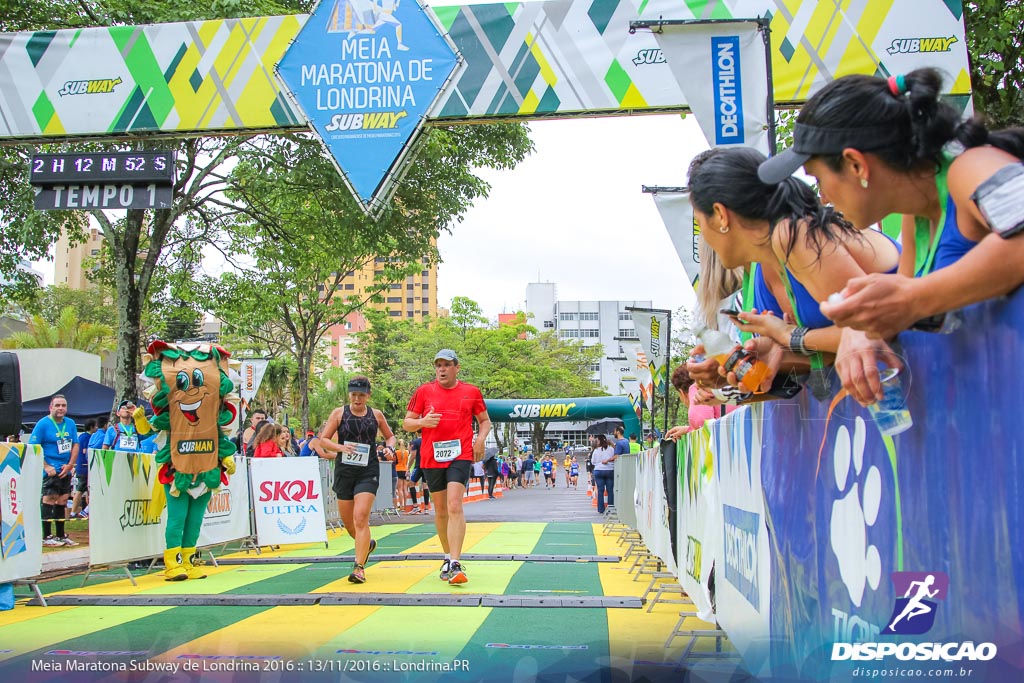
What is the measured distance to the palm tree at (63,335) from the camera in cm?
4112

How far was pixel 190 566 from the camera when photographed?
8.46 m

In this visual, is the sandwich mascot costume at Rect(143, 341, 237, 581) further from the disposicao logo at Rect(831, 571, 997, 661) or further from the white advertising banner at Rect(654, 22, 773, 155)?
the disposicao logo at Rect(831, 571, 997, 661)

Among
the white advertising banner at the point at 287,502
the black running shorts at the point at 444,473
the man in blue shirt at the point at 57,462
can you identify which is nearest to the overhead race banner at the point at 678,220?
the black running shorts at the point at 444,473

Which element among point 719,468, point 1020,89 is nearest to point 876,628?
point 719,468

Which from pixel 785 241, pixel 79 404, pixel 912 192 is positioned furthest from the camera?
pixel 79 404

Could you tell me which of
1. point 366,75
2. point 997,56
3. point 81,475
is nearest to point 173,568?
point 366,75

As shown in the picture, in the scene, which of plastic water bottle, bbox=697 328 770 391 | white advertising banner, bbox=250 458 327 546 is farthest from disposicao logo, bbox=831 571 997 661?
white advertising banner, bbox=250 458 327 546

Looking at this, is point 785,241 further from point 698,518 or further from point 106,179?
point 106,179

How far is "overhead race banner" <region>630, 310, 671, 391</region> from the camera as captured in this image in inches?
472

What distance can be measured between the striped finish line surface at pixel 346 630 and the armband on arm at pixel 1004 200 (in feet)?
9.51

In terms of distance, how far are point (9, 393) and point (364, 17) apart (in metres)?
4.23

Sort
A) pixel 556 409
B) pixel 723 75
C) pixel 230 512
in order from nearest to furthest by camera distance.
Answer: pixel 723 75 → pixel 230 512 → pixel 556 409

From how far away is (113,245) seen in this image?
14.6 meters

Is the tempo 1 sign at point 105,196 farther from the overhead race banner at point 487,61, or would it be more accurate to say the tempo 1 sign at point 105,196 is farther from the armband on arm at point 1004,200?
the armband on arm at point 1004,200
